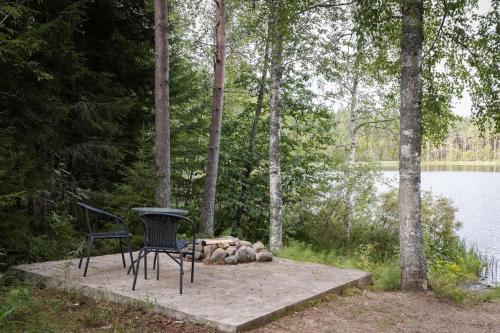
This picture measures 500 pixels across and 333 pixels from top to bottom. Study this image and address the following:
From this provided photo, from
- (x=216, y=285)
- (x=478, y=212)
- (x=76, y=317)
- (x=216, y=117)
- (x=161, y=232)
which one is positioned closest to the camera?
(x=76, y=317)

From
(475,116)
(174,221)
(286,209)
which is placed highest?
(475,116)

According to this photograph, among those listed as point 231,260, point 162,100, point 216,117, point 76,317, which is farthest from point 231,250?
point 216,117

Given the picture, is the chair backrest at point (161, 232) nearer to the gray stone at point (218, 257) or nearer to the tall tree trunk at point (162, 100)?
the gray stone at point (218, 257)

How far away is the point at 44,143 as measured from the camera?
302 inches

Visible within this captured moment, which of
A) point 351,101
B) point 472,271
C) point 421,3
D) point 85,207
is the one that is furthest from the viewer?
point 351,101

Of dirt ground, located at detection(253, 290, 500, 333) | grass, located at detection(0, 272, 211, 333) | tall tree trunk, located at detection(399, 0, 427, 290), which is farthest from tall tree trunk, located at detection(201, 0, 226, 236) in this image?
grass, located at detection(0, 272, 211, 333)

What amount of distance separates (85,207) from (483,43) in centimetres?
629

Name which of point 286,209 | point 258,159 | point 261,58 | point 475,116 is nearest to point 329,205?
point 286,209

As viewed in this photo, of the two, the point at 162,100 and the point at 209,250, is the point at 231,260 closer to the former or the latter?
the point at 209,250

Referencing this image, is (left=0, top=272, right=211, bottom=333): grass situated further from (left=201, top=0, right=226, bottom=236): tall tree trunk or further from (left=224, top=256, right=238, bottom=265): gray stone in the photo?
(left=201, top=0, right=226, bottom=236): tall tree trunk

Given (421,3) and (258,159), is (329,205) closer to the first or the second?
(258,159)

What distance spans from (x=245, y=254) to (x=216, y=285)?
149 cm

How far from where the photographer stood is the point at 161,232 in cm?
466

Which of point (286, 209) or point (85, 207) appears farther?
point (286, 209)
